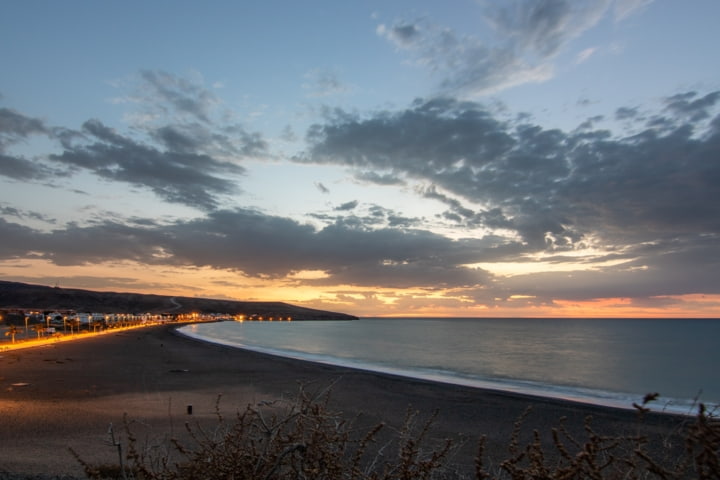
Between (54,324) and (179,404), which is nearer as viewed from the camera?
(179,404)

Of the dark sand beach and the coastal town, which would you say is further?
the coastal town

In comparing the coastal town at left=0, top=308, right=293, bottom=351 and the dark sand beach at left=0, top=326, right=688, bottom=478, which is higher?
the dark sand beach at left=0, top=326, right=688, bottom=478

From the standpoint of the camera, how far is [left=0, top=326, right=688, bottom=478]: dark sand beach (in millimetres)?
12352

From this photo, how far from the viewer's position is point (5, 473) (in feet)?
27.7

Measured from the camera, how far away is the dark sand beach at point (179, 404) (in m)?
12.4

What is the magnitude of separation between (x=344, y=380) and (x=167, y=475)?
25607 mm

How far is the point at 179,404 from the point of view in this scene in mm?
18266

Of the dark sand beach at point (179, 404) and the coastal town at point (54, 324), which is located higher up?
the dark sand beach at point (179, 404)

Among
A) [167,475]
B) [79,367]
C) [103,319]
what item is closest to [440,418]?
[167,475]

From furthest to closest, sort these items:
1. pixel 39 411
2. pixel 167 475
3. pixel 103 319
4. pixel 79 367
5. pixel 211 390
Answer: pixel 103 319 → pixel 79 367 → pixel 211 390 → pixel 39 411 → pixel 167 475

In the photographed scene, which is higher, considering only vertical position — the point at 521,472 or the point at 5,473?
the point at 521,472

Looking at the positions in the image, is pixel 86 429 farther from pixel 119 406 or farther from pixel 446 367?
pixel 446 367

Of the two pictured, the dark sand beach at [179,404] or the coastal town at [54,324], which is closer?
the dark sand beach at [179,404]

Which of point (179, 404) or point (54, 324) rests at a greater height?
point (179, 404)
